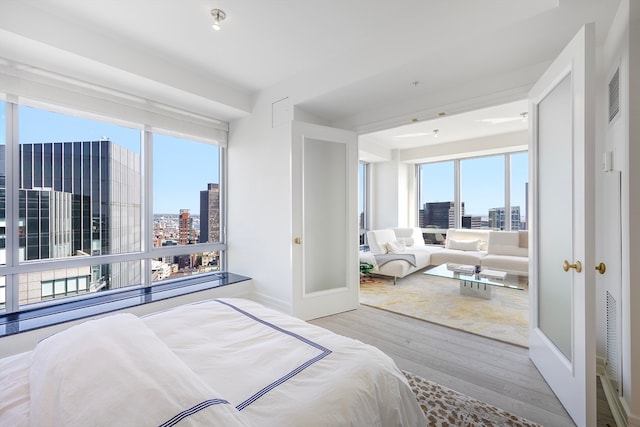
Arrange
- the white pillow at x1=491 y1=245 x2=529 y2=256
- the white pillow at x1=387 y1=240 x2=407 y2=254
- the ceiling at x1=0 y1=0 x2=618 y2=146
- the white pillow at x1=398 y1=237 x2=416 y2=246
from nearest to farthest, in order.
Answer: the ceiling at x1=0 y1=0 x2=618 y2=146 → the white pillow at x1=491 y1=245 x2=529 y2=256 → the white pillow at x1=387 y1=240 x2=407 y2=254 → the white pillow at x1=398 y1=237 x2=416 y2=246

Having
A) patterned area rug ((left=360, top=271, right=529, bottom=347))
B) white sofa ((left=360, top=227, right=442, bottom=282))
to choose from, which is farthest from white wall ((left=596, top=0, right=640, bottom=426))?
white sofa ((left=360, top=227, right=442, bottom=282))

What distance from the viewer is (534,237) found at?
2.11 m

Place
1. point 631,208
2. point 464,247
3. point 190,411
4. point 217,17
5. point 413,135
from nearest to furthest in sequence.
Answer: point 190,411 < point 631,208 < point 217,17 < point 413,135 < point 464,247

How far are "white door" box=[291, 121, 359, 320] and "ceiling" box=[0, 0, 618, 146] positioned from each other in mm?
502

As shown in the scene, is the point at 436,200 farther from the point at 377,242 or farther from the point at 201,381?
the point at 201,381

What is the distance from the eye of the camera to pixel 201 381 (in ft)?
2.95

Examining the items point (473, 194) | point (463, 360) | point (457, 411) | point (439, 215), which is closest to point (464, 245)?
point (439, 215)

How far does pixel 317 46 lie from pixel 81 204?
2.77 meters

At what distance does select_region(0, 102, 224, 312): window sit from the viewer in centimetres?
242

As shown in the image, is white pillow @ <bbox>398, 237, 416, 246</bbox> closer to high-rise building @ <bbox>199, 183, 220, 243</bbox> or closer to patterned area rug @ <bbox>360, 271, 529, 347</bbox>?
patterned area rug @ <bbox>360, 271, 529, 347</bbox>

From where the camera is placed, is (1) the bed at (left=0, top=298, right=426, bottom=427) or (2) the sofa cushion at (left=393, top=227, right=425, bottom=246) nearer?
(1) the bed at (left=0, top=298, right=426, bottom=427)

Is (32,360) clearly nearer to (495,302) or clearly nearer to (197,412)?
(197,412)

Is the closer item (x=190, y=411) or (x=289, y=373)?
(x=190, y=411)

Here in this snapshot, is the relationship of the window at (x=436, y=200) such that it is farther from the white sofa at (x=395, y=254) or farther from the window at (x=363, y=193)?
the window at (x=363, y=193)
